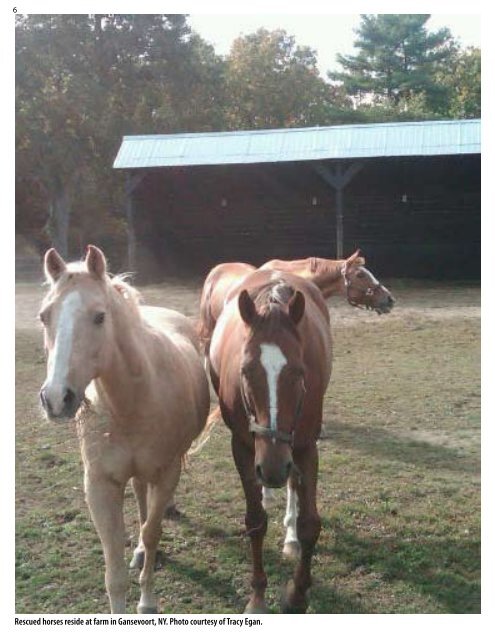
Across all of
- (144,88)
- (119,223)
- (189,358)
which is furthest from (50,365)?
(144,88)

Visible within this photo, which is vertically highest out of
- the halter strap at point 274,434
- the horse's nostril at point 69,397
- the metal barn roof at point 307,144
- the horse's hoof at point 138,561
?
the metal barn roof at point 307,144

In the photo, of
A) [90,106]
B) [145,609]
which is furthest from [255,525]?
[90,106]

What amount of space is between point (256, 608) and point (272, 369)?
1383 millimetres

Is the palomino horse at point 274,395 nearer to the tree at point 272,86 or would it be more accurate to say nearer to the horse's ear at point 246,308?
the horse's ear at point 246,308

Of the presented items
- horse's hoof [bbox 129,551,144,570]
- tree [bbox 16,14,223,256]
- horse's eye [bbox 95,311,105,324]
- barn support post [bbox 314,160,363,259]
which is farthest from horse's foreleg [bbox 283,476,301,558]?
tree [bbox 16,14,223,256]

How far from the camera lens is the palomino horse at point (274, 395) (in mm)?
2770

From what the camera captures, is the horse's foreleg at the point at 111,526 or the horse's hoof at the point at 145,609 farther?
the horse's hoof at the point at 145,609

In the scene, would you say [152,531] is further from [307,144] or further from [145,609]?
[307,144]

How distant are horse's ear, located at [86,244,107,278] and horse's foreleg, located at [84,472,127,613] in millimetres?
1004

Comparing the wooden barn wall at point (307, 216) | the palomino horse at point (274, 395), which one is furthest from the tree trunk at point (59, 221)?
the palomino horse at point (274, 395)

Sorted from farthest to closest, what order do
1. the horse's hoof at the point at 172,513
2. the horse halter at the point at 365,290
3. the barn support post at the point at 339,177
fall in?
the barn support post at the point at 339,177
the horse halter at the point at 365,290
the horse's hoof at the point at 172,513

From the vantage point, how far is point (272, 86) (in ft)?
78.4
